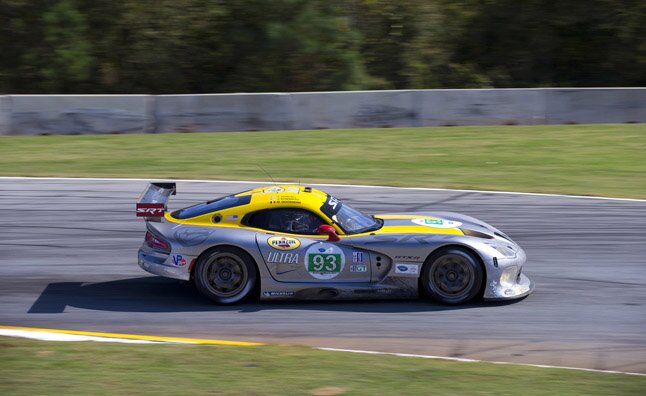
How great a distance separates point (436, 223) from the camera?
9.21m

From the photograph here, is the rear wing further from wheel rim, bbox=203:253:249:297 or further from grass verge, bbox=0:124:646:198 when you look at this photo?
grass verge, bbox=0:124:646:198

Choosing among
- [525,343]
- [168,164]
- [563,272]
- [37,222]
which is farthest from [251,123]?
[525,343]

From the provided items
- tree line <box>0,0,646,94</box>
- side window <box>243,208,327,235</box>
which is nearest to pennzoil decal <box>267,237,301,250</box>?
side window <box>243,208,327,235</box>

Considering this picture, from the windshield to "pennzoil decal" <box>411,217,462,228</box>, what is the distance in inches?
15.7

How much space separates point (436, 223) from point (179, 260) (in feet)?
8.39

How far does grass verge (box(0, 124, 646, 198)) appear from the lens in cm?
1511

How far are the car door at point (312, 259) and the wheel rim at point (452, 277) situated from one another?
0.65m

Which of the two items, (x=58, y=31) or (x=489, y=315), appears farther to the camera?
(x=58, y=31)

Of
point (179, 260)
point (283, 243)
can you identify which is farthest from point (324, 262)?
point (179, 260)

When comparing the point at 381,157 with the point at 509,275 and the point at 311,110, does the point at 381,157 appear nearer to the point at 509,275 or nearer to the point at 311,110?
the point at 311,110

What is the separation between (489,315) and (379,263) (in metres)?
1.13

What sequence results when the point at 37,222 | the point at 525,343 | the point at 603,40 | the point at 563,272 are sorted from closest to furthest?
1. the point at 525,343
2. the point at 563,272
3. the point at 37,222
4. the point at 603,40

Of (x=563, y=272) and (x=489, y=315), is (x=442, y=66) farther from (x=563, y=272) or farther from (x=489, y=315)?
(x=489, y=315)

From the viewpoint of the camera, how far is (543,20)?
26.4m
